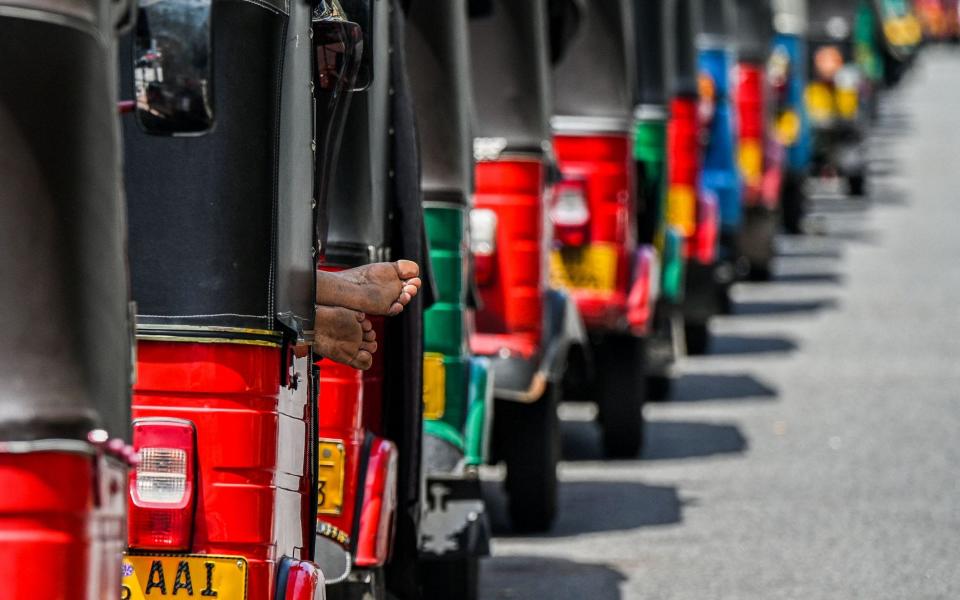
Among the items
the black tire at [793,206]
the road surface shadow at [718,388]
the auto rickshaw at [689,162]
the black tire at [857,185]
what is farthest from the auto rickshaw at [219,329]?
the black tire at [857,185]

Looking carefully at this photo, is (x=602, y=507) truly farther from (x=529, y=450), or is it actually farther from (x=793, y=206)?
(x=793, y=206)

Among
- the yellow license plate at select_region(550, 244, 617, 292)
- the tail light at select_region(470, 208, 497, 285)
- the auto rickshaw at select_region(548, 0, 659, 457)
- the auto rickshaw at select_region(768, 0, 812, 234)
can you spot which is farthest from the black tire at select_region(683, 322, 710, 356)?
Result: the tail light at select_region(470, 208, 497, 285)

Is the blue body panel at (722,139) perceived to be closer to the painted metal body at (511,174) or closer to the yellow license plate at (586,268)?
the yellow license plate at (586,268)

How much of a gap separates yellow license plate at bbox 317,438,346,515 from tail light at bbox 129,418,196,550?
103 centimetres

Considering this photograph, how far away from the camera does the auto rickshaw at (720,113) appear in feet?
52.3

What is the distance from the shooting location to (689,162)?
14.4 meters

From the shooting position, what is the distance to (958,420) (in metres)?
13.4

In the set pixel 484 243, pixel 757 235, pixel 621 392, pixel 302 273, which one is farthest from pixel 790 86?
pixel 302 273

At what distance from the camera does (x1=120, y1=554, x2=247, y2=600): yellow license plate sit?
4.79 metres

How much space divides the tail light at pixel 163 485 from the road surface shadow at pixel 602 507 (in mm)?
5219

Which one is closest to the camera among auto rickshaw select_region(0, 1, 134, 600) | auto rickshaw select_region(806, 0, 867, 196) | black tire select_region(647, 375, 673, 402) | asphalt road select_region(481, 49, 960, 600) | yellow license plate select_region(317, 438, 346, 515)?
auto rickshaw select_region(0, 1, 134, 600)

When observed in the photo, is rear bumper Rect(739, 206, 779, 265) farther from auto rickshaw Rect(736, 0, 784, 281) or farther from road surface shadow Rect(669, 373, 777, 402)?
road surface shadow Rect(669, 373, 777, 402)

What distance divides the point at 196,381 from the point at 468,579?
3.02 m

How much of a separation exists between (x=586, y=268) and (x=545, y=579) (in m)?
2.74
